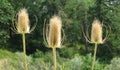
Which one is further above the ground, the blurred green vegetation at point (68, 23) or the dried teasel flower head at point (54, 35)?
the dried teasel flower head at point (54, 35)

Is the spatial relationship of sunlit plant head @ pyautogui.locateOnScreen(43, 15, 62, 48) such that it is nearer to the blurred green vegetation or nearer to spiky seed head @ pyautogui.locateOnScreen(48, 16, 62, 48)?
spiky seed head @ pyautogui.locateOnScreen(48, 16, 62, 48)

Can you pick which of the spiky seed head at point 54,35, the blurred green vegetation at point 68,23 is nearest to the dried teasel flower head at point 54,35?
the spiky seed head at point 54,35

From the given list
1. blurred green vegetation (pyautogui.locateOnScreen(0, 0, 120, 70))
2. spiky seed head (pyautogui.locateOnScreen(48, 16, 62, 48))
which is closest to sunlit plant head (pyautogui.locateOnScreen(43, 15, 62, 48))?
spiky seed head (pyautogui.locateOnScreen(48, 16, 62, 48))

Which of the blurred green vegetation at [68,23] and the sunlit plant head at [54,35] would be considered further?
the blurred green vegetation at [68,23]

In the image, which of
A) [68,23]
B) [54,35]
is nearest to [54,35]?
[54,35]

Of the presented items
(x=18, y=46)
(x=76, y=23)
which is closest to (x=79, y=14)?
(x=76, y=23)

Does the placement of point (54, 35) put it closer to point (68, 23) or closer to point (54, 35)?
point (54, 35)

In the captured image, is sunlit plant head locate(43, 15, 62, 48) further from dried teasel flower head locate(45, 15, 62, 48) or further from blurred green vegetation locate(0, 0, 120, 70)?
blurred green vegetation locate(0, 0, 120, 70)

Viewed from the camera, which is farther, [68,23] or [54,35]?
[68,23]

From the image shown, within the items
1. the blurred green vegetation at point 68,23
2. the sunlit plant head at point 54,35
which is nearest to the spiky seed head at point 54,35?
the sunlit plant head at point 54,35

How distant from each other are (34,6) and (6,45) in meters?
5.56

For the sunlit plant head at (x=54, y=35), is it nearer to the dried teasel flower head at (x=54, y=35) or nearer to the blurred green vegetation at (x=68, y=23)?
the dried teasel flower head at (x=54, y=35)

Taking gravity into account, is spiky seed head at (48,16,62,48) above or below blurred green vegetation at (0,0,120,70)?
above

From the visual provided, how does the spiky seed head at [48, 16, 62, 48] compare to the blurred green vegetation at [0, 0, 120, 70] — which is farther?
the blurred green vegetation at [0, 0, 120, 70]
